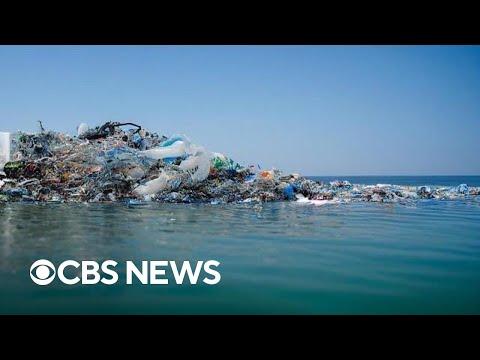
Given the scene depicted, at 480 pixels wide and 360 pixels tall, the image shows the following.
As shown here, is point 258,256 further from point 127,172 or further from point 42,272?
point 127,172

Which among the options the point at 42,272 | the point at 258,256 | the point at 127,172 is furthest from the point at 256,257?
the point at 127,172

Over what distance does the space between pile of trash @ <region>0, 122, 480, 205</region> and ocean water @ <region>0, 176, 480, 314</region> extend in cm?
107

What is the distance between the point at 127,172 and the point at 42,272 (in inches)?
193

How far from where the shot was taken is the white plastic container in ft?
28.6

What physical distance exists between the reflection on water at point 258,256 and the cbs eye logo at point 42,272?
73 millimetres

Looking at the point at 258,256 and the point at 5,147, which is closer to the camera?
the point at 258,256

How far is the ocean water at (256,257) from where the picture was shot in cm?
343

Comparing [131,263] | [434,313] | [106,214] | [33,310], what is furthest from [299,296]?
[106,214]

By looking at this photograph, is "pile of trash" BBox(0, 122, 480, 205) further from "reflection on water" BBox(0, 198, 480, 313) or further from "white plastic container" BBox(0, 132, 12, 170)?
"reflection on water" BBox(0, 198, 480, 313)

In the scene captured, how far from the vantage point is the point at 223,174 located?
9.02 meters

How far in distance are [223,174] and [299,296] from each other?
223 inches

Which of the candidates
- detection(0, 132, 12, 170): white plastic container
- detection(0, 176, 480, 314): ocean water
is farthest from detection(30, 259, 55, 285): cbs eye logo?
detection(0, 132, 12, 170): white plastic container

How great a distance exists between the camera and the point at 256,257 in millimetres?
4418
